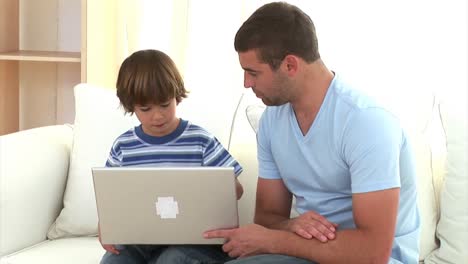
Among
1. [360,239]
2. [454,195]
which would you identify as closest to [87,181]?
[360,239]

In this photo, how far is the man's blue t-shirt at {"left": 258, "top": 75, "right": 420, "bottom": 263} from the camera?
156 cm

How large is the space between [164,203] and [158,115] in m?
0.26

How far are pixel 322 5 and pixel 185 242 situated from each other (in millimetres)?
1065

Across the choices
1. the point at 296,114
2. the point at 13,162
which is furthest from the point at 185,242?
the point at 13,162

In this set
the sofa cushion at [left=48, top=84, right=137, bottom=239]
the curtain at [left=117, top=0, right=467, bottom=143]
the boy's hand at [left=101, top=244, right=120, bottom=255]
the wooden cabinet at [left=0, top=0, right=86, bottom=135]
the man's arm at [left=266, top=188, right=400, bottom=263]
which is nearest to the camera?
the man's arm at [left=266, top=188, right=400, bottom=263]

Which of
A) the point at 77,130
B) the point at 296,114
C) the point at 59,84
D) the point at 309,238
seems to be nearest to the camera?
the point at 309,238

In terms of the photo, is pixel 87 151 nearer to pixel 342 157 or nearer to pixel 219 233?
pixel 219 233

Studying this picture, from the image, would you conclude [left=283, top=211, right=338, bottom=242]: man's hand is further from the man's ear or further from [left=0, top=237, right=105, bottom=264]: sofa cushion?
[left=0, top=237, right=105, bottom=264]: sofa cushion

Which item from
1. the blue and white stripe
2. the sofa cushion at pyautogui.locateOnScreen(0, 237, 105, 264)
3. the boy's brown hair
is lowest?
the sofa cushion at pyautogui.locateOnScreen(0, 237, 105, 264)

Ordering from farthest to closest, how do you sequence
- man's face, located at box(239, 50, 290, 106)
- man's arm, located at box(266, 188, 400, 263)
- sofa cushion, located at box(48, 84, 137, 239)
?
sofa cushion, located at box(48, 84, 137, 239) → man's face, located at box(239, 50, 290, 106) → man's arm, located at box(266, 188, 400, 263)

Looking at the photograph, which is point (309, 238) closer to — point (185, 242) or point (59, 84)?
point (185, 242)

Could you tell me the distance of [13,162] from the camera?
78.5 inches

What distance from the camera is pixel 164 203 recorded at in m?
1.63

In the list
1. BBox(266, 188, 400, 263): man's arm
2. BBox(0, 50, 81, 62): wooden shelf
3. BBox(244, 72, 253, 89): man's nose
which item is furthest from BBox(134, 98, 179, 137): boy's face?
BBox(0, 50, 81, 62): wooden shelf
